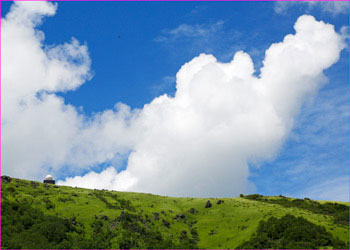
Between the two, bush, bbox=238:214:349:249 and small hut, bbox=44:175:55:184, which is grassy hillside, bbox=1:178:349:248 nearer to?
bush, bbox=238:214:349:249

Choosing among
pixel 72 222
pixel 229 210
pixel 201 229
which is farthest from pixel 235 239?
pixel 72 222

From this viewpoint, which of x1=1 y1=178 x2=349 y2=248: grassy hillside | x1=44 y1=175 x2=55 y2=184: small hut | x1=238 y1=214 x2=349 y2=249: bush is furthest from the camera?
x1=44 y1=175 x2=55 y2=184: small hut

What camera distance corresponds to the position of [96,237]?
106 m

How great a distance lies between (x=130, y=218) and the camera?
399 ft

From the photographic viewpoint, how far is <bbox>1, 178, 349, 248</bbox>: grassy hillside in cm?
10144

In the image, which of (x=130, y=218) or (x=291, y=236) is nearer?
(x=291, y=236)

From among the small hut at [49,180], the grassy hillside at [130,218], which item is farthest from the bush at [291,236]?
the small hut at [49,180]

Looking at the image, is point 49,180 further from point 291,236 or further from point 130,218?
point 291,236

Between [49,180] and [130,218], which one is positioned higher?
[49,180]

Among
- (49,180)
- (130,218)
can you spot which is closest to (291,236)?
(130,218)

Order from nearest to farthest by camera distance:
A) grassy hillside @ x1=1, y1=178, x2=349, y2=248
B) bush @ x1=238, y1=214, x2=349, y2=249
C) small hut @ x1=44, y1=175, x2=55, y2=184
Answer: bush @ x1=238, y1=214, x2=349, y2=249 → grassy hillside @ x1=1, y1=178, x2=349, y2=248 → small hut @ x1=44, y1=175, x2=55, y2=184

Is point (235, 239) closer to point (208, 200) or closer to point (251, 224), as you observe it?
Answer: point (251, 224)

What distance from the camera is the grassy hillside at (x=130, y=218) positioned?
101438 mm

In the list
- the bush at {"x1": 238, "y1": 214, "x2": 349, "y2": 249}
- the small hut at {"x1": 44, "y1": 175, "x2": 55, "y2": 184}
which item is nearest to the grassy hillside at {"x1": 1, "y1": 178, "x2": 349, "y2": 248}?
the bush at {"x1": 238, "y1": 214, "x2": 349, "y2": 249}
